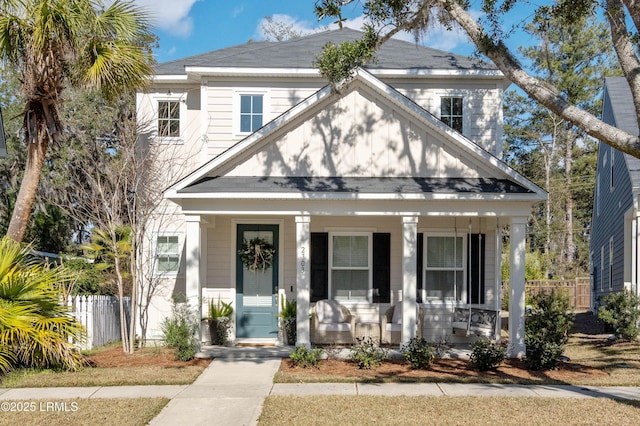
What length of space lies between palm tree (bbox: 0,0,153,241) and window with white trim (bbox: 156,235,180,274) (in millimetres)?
3618

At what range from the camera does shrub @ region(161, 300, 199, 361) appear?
11266 mm

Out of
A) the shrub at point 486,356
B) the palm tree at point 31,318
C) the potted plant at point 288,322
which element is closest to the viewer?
the palm tree at point 31,318

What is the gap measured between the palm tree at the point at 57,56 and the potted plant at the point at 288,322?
535cm

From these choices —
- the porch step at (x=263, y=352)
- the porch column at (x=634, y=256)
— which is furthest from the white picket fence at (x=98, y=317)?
the porch column at (x=634, y=256)

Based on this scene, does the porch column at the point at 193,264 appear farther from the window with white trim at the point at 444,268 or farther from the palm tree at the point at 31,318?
the window with white trim at the point at 444,268

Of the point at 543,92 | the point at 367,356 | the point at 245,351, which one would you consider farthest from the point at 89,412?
the point at 543,92

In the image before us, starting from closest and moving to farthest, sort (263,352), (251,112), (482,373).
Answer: (482,373), (263,352), (251,112)

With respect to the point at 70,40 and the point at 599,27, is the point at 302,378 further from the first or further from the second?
the point at 599,27

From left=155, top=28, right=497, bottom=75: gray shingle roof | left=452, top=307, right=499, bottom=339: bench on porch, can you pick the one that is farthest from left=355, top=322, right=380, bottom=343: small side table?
left=155, top=28, right=497, bottom=75: gray shingle roof

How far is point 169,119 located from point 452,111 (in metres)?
6.65

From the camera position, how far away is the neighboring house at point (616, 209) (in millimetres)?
14600

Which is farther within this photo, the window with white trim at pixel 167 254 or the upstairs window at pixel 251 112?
the window with white trim at pixel 167 254

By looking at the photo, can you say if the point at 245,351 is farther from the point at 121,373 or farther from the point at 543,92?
the point at 543,92

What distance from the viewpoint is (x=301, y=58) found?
48.5 ft
